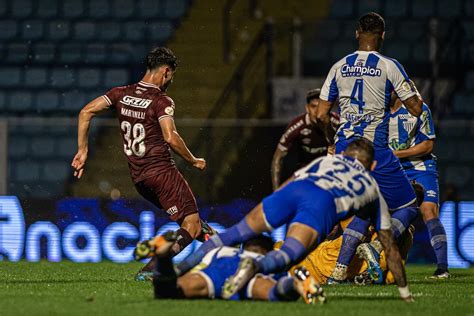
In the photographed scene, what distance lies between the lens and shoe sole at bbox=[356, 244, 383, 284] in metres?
9.42

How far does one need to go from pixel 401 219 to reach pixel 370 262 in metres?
0.62

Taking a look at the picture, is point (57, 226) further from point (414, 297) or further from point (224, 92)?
point (414, 297)

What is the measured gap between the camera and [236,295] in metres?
7.35

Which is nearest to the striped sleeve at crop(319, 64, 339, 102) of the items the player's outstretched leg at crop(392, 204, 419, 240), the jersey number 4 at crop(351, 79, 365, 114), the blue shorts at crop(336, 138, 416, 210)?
the jersey number 4 at crop(351, 79, 365, 114)

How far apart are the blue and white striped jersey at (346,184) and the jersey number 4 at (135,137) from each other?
2.60m

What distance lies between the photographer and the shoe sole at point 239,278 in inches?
258

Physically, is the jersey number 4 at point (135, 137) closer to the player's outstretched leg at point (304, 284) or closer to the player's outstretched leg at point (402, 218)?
the player's outstretched leg at point (402, 218)

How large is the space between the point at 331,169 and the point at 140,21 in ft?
33.4

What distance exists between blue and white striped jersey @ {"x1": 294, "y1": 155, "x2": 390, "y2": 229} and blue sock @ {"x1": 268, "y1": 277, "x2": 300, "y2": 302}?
0.61 m

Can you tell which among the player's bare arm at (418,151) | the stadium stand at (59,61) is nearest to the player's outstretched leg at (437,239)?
the player's bare arm at (418,151)

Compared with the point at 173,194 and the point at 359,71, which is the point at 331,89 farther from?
the point at 173,194

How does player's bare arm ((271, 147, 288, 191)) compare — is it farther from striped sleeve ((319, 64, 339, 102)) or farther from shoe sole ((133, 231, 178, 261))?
shoe sole ((133, 231, 178, 261))

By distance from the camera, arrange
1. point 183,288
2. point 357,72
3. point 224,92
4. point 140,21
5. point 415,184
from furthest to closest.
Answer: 1. point 140,21
2. point 224,92
3. point 415,184
4. point 357,72
5. point 183,288

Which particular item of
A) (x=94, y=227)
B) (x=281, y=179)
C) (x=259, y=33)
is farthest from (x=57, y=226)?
(x=259, y=33)
